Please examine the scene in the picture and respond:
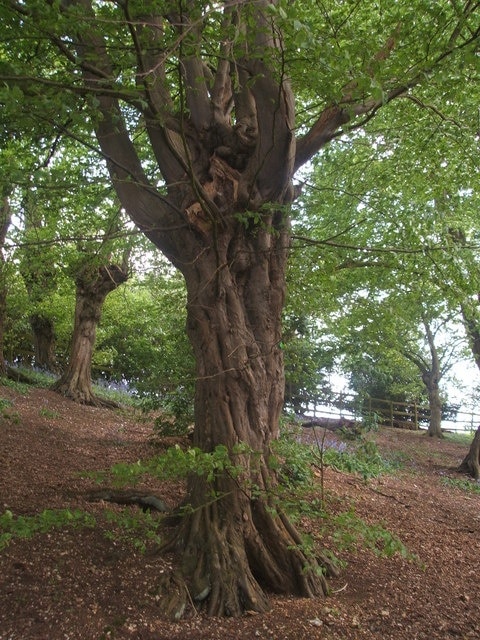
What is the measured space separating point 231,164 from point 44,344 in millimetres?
15237

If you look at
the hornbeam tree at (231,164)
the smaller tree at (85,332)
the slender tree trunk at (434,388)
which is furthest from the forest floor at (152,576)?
the slender tree trunk at (434,388)

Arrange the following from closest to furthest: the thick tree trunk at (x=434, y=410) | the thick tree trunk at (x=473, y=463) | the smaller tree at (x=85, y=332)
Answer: the thick tree trunk at (x=473, y=463) < the smaller tree at (x=85, y=332) < the thick tree trunk at (x=434, y=410)

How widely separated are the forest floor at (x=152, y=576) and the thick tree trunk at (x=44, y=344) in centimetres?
1070

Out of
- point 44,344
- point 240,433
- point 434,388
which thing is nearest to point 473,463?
point 434,388

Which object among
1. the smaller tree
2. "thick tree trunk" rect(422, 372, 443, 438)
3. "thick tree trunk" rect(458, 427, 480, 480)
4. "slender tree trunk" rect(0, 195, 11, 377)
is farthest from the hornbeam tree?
"thick tree trunk" rect(422, 372, 443, 438)

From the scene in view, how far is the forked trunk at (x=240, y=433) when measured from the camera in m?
3.36

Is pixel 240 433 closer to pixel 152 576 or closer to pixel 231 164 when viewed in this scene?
pixel 152 576

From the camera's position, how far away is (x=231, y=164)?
4.40 meters

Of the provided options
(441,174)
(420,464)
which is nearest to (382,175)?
(441,174)

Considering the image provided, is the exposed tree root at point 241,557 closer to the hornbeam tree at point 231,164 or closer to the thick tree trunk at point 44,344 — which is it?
the hornbeam tree at point 231,164

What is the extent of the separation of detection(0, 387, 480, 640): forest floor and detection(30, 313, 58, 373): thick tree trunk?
1070 cm

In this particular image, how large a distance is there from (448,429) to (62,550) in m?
24.4

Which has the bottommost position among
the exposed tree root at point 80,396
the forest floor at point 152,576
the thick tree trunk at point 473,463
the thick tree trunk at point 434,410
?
the forest floor at point 152,576

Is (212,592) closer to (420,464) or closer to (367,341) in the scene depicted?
(367,341)
